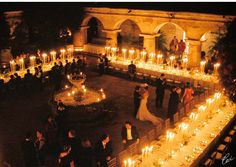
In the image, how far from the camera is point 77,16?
91.0ft

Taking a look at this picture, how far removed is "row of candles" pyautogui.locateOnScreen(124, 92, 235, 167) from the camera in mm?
10805

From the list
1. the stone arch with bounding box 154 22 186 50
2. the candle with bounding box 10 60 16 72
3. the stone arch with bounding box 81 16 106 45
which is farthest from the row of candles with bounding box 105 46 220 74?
the stone arch with bounding box 81 16 106 45

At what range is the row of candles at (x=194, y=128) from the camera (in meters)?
10.8

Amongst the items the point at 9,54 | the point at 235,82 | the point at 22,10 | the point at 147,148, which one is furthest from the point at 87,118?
the point at 22,10

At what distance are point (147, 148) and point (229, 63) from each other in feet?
12.8

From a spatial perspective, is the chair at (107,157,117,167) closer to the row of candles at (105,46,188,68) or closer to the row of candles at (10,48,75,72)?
the row of candles at (105,46,188,68)

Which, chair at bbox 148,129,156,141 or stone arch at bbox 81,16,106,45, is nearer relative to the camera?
chair at bbox 148,129,156,141

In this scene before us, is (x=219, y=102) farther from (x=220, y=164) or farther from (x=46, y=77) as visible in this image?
(x=46, y=77)

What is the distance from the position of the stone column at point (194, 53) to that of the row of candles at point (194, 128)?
802 centimetres

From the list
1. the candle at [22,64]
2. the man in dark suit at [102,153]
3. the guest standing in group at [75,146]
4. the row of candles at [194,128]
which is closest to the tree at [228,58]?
the row of candles at [194,128]

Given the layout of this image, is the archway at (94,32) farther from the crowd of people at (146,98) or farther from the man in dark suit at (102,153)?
the man in dark suit at (102,153)

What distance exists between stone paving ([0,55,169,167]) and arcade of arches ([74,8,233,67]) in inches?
182

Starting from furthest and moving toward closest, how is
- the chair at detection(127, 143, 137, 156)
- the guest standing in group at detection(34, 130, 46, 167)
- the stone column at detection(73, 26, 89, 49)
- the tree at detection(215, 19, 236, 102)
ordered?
the stone column at detection(73, 26, 89, 49), the guest standing in group at detection(34, 130, 46, 167), the tree at detection(215, 19, 236, 102), the chair at detection(127, 143, 137, 156)

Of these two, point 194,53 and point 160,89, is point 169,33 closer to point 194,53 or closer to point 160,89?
point 194,53
